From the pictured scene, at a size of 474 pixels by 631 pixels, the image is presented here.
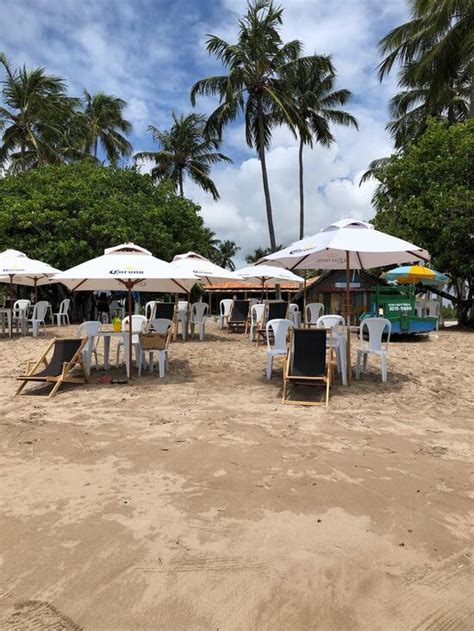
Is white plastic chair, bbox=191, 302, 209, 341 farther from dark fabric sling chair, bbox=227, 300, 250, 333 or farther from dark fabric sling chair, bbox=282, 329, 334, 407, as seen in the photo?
dark fabric sling chair, bbox=282, 329, 334, 407

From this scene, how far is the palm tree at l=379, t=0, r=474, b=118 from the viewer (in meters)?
15.5

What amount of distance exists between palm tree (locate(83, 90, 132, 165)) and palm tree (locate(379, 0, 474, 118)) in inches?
717

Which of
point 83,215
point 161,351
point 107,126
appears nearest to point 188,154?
point 107,126

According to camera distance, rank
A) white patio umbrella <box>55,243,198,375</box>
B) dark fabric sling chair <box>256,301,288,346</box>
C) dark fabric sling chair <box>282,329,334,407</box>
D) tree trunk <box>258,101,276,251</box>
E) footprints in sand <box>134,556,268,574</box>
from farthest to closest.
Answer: tree trunk <box>258,101,276,251</box> → dark fabric sling chair <box>256,301,288,346</box> → white patio umbrella <box>55,243,198,375</box> → dark fabric sling chair <box>282,329,334,407</box> → footprints in sand <box>134,556,268,574</box>

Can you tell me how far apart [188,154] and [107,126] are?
5.53m

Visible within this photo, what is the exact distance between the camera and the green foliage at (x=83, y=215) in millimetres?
16547

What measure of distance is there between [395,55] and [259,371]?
16.5 metres

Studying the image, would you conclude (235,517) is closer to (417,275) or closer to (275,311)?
(275,311)

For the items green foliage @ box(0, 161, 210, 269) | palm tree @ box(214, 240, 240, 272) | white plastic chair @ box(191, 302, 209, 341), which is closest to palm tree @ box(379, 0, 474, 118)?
green foliage @ box(0, 161, 210, 269)

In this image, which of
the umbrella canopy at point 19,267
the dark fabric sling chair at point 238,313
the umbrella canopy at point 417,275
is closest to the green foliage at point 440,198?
the umbrella canopy at point 417,275

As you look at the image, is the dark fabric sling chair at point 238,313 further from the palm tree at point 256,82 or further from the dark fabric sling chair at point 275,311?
the palm tree at point 256,82

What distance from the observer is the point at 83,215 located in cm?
1661

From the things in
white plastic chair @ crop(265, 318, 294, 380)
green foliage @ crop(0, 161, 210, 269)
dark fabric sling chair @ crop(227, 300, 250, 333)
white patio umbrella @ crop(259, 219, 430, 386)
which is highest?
green foliage @ crop(0, 161, 210, 269)

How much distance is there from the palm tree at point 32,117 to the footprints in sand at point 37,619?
24.9 m
